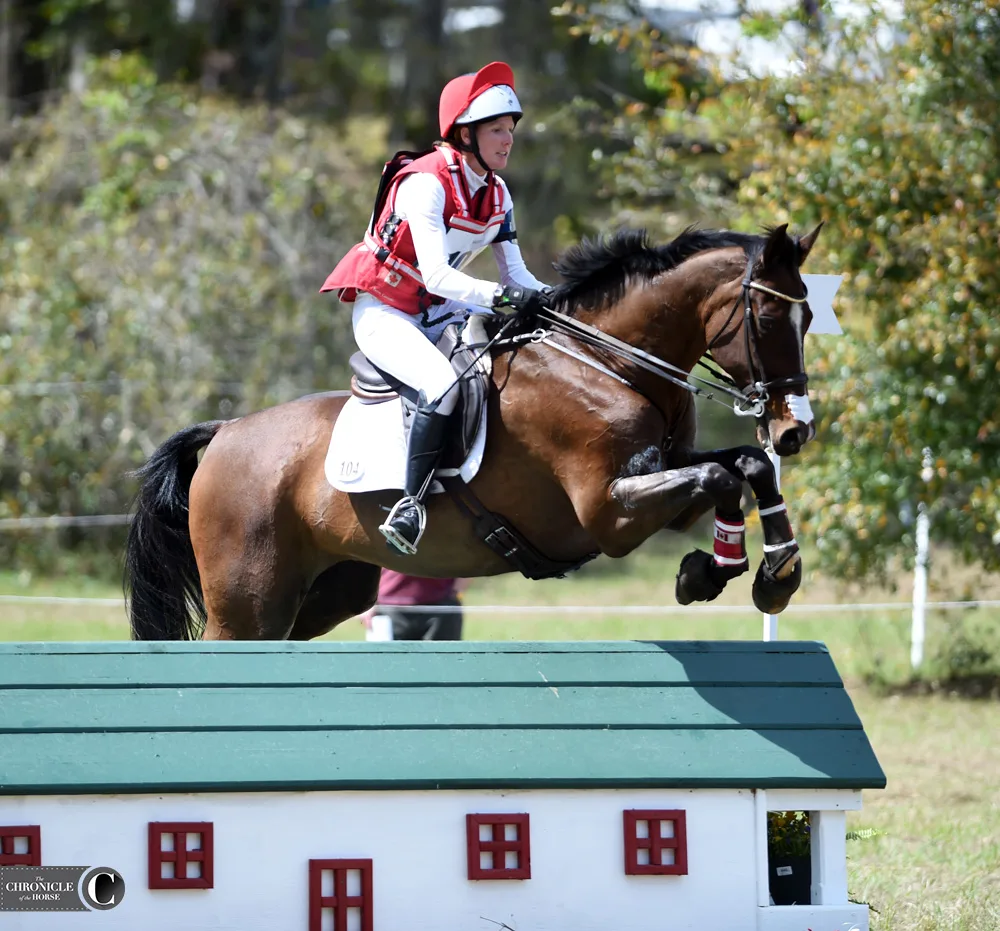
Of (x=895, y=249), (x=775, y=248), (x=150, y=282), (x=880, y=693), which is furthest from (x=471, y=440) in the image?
(x=150, y=282)

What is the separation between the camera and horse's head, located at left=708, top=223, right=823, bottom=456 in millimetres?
4199

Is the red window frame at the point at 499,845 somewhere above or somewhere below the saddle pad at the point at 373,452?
below

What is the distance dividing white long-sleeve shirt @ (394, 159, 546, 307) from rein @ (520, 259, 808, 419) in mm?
283

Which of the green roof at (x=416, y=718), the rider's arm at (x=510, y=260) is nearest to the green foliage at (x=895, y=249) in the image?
the rider's arm at (x=510, y=260)

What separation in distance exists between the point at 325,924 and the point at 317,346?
34.5ft

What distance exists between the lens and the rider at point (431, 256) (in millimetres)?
4465

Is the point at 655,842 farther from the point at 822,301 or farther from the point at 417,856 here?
the point at 822,301

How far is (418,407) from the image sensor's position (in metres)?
4.52

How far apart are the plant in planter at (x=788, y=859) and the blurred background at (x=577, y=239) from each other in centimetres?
52

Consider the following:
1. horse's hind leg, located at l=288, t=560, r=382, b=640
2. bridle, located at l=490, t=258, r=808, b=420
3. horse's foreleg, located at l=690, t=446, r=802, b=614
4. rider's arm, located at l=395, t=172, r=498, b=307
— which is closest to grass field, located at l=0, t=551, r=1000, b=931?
horse's foreleg, located at l=690, t=446, r=802, b=614

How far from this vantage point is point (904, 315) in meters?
8.27

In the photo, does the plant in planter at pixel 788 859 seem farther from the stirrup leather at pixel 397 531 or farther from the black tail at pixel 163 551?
the black tail at pixel 163 551

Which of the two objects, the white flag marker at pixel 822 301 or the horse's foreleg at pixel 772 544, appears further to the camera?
the white flag marker at pixel 822 301

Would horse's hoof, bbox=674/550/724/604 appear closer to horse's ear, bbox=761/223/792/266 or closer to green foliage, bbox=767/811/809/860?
green foliage, bbox=767/811/809/860
